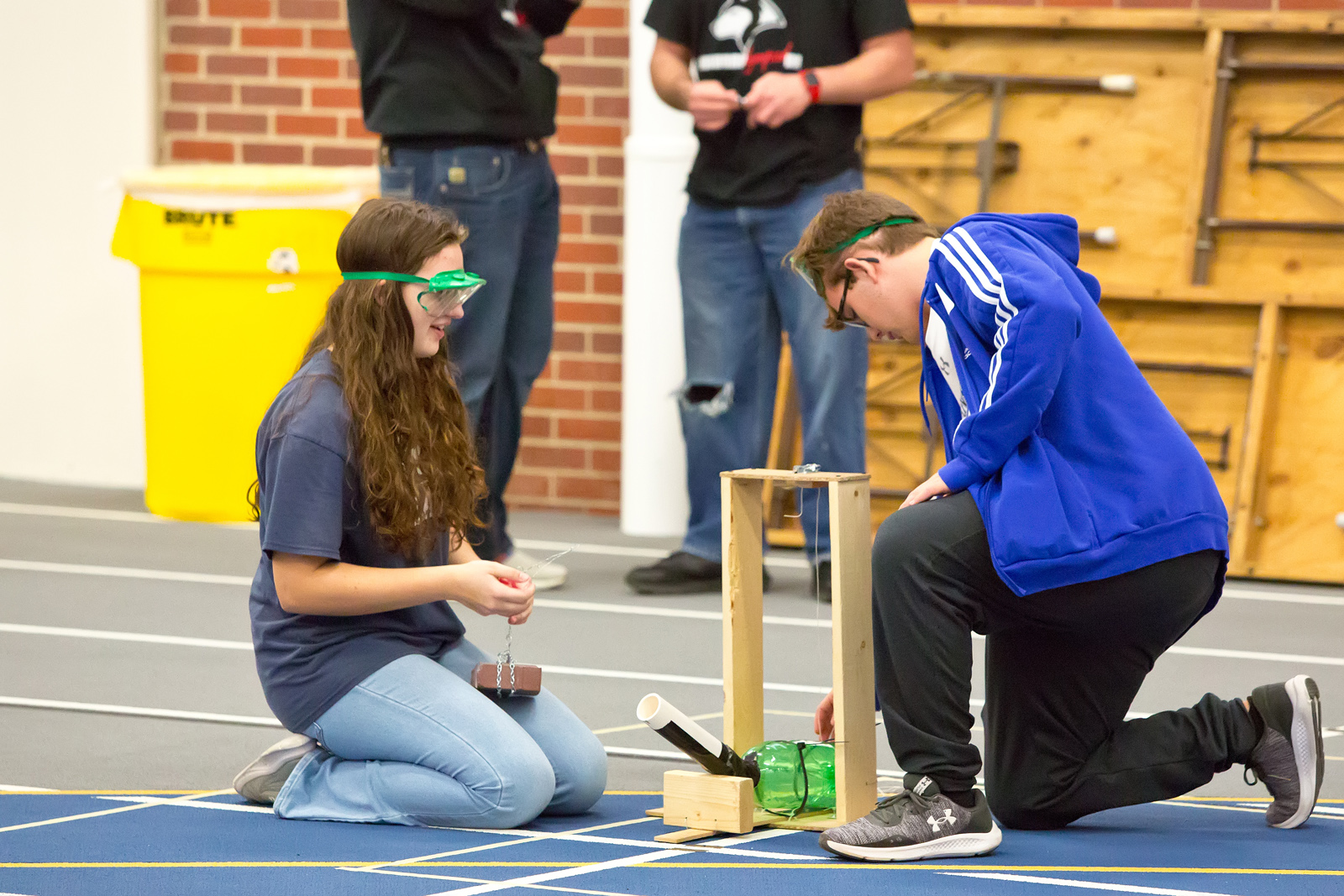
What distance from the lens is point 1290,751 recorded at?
8.67 ft

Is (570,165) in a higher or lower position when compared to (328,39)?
lower

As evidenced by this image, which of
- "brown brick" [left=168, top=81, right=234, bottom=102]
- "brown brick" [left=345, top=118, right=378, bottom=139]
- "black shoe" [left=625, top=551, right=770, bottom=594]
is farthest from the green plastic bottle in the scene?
"brown brick" [left=168, top=81, right=234, bottom=102]

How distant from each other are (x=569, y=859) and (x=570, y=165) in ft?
12.6

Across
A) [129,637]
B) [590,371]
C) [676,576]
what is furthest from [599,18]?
[129,637]

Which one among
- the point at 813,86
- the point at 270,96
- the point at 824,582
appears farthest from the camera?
the point at 270,96

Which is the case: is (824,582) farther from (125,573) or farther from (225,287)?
(225,287)

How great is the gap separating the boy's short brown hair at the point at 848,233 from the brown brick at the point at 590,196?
10.6 ft

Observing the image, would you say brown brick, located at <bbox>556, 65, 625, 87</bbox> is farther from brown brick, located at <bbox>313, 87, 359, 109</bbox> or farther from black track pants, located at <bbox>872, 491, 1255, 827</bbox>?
black track pants, located at <bbox>872, 491, 1255, 827</bbox>

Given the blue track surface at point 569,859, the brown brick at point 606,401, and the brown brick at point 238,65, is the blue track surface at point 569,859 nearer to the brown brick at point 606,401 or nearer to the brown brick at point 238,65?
the brown brick at point 606,401

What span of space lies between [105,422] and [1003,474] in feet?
15.0

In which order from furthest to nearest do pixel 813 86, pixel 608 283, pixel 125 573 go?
pixel 608 283
pixel 125 573
pixel 813 86

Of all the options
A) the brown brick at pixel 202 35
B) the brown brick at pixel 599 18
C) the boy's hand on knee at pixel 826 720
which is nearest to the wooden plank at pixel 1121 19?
the brown brick at pixel 599 18

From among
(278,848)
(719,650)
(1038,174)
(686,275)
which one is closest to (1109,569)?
(278,848)

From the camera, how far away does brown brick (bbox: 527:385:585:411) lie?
6.04 m
